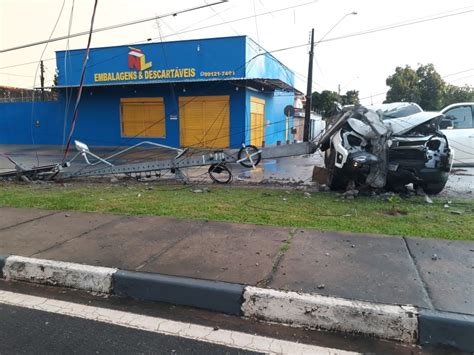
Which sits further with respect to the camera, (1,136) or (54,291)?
(1,136)

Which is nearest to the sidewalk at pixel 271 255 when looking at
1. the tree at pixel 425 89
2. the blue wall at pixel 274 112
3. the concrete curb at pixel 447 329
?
the concrete curb at pixel 447 329

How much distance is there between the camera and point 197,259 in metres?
4.34

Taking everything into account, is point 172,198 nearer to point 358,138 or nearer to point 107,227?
point 107,227

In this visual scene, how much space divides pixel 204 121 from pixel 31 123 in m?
13.6

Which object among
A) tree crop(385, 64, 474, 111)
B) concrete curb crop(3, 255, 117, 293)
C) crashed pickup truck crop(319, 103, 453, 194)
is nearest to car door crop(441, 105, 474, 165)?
crashed pickup truck crop(319, 103, 453, 194)

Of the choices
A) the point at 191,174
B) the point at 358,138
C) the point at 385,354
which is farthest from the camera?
the point at 191,174

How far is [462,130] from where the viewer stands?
1091 cm

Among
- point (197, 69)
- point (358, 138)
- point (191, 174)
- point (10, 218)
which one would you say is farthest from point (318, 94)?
point (10, 218)

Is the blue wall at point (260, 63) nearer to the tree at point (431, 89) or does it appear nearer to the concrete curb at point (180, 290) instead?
the concrete curb at point (180, 290)

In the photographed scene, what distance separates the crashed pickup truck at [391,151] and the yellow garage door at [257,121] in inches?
633

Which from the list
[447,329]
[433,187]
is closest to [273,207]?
[433,187]

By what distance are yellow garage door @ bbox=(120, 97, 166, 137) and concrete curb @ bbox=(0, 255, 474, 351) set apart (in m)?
20.8

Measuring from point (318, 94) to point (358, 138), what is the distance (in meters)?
45.2

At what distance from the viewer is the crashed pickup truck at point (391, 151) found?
302 inches
